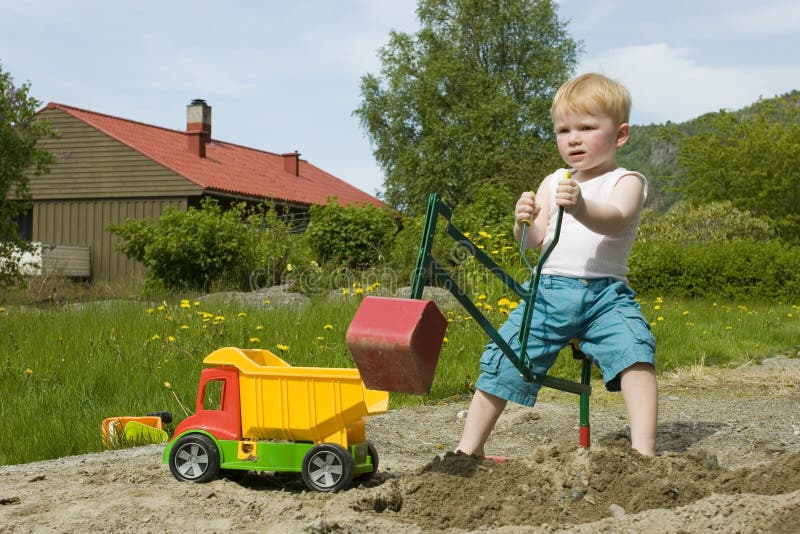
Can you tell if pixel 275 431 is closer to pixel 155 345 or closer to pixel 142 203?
pixel 155 345

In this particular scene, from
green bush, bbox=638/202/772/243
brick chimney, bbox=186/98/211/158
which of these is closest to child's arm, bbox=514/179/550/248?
green bush, bbox=638/202/772/243

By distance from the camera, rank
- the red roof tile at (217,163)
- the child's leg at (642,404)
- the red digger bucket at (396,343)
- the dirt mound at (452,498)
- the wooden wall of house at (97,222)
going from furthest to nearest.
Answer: the red roof tile at (217,163)
the wooden wall of house at (97,222)
the child's leg at (642,404)
the red digger bucket at (396,343)
the dirt mound at (452,498)

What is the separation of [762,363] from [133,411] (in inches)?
202

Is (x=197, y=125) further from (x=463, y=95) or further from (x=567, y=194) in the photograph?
(x=567, y=194)

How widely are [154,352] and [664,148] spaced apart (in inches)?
4294

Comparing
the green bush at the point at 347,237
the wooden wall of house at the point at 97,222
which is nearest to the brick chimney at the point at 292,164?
the wooden wall of house at the point at 97,222

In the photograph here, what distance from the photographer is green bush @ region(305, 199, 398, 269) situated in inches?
612

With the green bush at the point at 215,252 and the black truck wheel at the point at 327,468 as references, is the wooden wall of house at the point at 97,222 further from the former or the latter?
the black truck wheel at the point at 327,468

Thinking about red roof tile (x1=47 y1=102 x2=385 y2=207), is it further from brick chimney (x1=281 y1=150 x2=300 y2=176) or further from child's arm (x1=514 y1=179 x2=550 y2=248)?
child's arm (x1=514 y1=179 x2=550 y2=248)

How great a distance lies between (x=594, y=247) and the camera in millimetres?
2973

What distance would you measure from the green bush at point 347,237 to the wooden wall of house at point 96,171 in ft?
26.9

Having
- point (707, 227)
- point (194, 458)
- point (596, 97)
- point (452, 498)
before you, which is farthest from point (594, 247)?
point (707, 227)

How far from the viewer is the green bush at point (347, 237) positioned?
15539 mm

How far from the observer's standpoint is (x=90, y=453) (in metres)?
3.75
